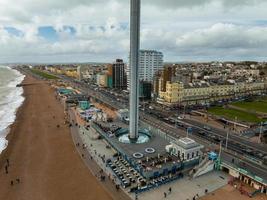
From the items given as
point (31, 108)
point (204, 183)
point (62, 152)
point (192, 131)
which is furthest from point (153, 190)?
point (31, 108)

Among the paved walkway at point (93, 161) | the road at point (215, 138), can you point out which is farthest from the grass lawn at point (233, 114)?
the paved walkway at point (93, 161)

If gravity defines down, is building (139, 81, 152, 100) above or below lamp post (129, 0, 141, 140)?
below

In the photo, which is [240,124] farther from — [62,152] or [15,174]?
[15,174]

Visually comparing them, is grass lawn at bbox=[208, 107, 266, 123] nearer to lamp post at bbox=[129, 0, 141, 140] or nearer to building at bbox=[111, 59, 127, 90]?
lamp post at bbox=[129, 0, 141, 140]

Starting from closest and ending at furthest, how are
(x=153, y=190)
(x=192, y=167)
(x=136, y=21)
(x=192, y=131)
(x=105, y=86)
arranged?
(x=153, y=190) < (x=192, y=167) < (x=136, y=21) < (x=192, y=131) < (x=105, y=86)

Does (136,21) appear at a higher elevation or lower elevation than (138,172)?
higher

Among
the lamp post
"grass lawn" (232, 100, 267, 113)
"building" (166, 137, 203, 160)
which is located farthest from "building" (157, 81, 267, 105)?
"building" (166, 137, 203, 160)

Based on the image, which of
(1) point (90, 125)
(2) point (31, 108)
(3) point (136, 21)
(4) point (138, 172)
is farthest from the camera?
(2) point (31, 108)
